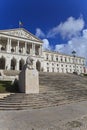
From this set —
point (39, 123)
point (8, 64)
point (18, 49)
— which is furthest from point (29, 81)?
point (18, 49)

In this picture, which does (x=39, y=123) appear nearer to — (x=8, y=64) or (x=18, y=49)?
(x=8, y=64)

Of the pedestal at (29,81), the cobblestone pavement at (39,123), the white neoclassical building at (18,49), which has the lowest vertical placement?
the cobblestone pavement at (39,123)

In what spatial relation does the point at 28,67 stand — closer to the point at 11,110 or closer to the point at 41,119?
the point at 11,110

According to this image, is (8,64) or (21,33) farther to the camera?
(21,33)

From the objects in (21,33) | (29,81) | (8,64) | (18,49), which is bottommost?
(29,81)

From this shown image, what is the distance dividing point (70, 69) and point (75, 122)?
269ft

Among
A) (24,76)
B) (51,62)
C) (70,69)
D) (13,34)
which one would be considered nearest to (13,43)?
(13,34)

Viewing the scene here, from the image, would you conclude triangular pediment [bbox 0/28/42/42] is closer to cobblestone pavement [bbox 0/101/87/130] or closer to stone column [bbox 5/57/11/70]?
stone column [bbox 5/57/11/70]

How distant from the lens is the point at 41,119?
10.6m

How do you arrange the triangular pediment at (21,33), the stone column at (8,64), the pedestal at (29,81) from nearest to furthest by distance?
1. the pedestal at (29,81)
2. the stone column at (8,64)
3. the triangular pediment at (21,33)

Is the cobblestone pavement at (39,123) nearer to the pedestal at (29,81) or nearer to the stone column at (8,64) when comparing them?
the pedestal at (29,81)

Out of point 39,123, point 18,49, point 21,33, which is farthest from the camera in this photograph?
point 21,33

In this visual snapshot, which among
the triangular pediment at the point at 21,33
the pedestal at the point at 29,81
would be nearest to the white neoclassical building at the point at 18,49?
the triangular pediment at the point at 21,33

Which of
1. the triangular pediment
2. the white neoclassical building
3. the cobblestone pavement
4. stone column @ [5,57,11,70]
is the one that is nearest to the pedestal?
the cobblestone pavement
